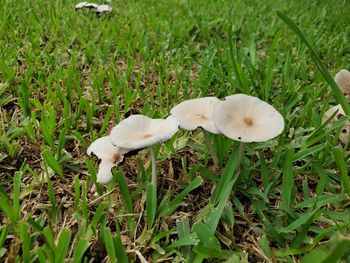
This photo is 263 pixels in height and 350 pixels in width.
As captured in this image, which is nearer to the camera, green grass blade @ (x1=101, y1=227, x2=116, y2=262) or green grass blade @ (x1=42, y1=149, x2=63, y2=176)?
green grass blade @ (x1=101, y1=227, x2=116, y2=262)

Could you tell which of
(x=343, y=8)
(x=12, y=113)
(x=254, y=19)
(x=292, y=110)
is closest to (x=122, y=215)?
(x=12, y=113)

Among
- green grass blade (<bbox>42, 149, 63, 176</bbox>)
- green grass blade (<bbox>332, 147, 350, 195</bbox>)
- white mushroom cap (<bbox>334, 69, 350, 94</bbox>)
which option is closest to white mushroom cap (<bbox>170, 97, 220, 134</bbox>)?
green grass blade (<bbox>332, 147, 350, 195</bbox>)

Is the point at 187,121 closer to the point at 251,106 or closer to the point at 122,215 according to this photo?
the point at 251,106

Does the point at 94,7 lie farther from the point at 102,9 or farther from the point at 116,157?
the point at 116,157

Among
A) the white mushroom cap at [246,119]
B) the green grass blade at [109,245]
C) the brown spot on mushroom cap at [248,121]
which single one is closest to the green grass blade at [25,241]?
the green grass blade at [109,245]

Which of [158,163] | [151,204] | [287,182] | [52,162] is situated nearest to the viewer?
[151,204]

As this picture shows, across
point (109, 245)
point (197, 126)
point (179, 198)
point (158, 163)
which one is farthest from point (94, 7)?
point (109, 245)

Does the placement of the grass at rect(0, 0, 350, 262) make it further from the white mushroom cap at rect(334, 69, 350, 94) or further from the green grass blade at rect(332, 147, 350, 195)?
the white mushroom cap at rect(334, 69, 350, 94)
